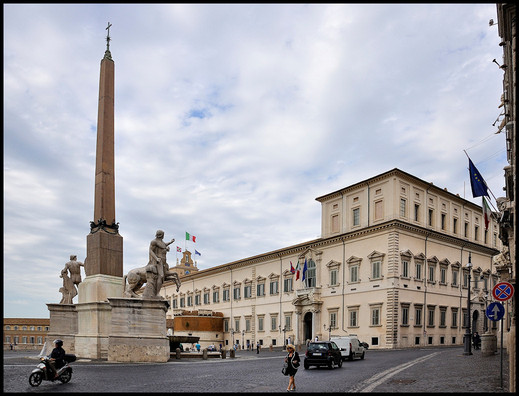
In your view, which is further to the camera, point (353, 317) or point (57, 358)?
point (353, 317)

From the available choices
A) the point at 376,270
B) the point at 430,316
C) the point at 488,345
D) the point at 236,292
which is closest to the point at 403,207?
the point at 376,270

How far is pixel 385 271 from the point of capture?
46.9 metres

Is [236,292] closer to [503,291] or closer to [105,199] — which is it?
[105,199]

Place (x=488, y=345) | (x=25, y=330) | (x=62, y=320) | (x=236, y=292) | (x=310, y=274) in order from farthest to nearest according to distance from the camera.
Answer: (x=25, y=330) < (x=236, y=292) < (x=310, y=274) < (x=488, y=345) < (x=62, y=320)

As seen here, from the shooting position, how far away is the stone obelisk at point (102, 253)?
24094 mm

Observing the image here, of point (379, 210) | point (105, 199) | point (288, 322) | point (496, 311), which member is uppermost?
point (379, 210)

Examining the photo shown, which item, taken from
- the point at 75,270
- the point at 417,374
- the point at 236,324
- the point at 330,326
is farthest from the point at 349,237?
the point at 417,374

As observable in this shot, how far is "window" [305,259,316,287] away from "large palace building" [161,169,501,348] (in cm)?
10

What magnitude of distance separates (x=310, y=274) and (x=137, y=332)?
112ft

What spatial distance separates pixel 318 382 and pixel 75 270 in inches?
640

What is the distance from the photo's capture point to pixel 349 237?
51.3 meters

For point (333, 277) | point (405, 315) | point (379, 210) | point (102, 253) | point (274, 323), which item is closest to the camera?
point (102, 253)

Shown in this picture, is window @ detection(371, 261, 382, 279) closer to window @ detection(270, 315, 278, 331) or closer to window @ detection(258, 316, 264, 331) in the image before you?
window @ detection(270, 315, 278, 331)

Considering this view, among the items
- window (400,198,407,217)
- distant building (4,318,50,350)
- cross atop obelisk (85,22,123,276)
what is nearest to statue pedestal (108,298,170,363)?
cross atop obelisk (85,22,123,276)
